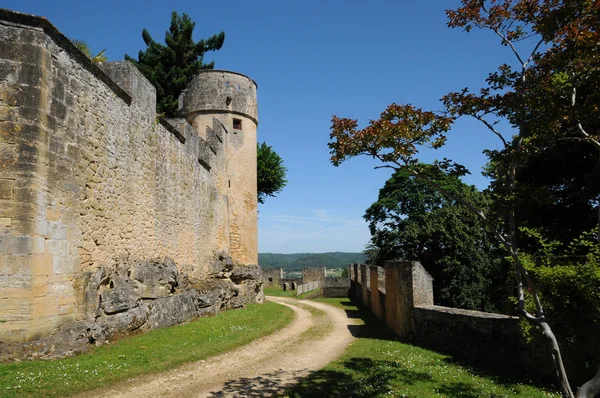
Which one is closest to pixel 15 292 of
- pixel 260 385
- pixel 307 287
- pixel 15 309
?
pixel 15 309

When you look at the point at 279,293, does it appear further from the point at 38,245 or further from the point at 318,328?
the point at 38,245

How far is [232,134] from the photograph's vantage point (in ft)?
68.4

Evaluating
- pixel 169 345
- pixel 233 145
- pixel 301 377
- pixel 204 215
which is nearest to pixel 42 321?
pixel 169 345

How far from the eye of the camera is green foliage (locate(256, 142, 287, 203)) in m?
30.6

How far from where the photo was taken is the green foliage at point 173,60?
1096 inches

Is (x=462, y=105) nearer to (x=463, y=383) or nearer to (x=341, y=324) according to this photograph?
(x=463, y=383)

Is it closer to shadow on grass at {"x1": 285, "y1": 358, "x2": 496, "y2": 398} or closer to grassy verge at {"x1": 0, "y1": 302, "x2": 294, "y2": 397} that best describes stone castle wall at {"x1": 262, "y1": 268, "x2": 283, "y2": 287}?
grassy verge at {"x1": 0, "y1": 302, "x2": 294, "y2": 397}

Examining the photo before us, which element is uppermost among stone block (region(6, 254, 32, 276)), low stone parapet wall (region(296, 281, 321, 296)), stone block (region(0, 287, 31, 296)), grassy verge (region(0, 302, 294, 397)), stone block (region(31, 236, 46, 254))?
stone block (region(31, 236, 46, 254))

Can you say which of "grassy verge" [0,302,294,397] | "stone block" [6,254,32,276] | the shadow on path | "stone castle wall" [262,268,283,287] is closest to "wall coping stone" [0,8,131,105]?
"stone block" [6,254,32,276]

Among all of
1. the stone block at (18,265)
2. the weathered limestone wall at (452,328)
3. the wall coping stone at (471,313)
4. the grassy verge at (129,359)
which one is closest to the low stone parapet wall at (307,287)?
the weathered limestone wall at (452,328)

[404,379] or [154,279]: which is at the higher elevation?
[154,279]

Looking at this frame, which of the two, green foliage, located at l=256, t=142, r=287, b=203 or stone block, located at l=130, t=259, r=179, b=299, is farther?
green foliage, located at l=256, t=142, r=287, b=203

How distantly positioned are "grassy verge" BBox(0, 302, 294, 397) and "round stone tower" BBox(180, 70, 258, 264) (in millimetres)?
8063

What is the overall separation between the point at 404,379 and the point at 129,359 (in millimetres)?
5177
